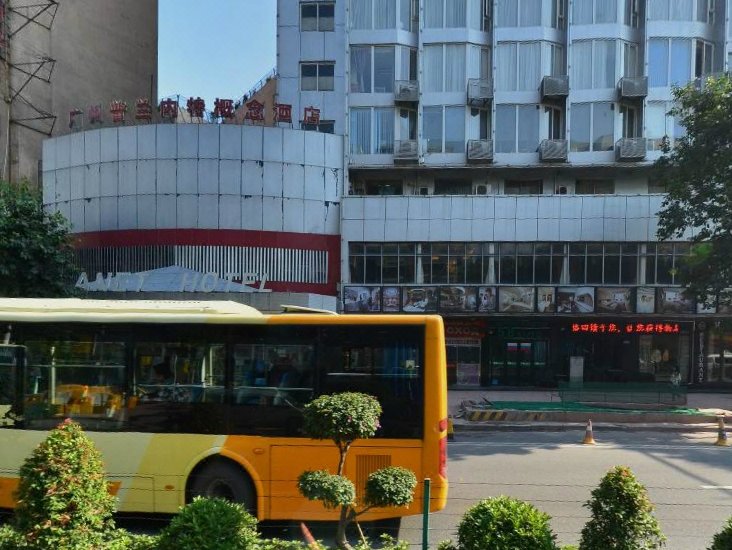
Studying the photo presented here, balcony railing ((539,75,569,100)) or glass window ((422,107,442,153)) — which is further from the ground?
balcony railing ((539,75,569,100))

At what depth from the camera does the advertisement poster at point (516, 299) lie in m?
23.8

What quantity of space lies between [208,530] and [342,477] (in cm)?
115

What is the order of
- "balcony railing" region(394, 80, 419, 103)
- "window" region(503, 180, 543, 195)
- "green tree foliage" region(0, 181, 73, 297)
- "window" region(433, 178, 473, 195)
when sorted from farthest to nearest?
1. "window" region(433, 178, 473, 195)
2. "window" region(503, 180, 543, 195)
3. "balcony railing" region(394, 80, 419, 103)
4. "green tree foliage" region(0, 181, 73, 297)

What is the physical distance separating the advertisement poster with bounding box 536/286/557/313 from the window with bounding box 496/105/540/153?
6.64 meters

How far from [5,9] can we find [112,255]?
14838 mm

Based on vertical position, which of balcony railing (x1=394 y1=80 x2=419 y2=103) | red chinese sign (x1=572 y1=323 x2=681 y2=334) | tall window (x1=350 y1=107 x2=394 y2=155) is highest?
balcony railing (x1=394 y1=80 x2=419 y2=103)

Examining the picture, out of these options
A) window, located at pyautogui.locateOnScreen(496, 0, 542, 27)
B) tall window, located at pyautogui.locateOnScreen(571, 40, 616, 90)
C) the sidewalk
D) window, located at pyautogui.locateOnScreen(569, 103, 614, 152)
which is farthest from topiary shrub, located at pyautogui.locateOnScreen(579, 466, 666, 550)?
window, located at pyautogui.locateOnScreen(496, 0, 542, 27)

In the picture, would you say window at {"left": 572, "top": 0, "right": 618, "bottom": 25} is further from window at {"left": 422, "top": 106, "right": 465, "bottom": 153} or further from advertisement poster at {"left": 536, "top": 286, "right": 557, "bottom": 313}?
advertisement poster at {"left": 536, "top": 286, "right": 557, "bottom": 313}

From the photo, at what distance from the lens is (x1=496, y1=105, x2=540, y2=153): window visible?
2564 cm

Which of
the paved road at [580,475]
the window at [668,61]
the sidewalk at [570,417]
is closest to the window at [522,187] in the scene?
the window at [668,61]

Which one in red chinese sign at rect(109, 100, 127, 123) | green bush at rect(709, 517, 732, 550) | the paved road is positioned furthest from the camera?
red chinese sign at rect(109, 100, 127, 123)

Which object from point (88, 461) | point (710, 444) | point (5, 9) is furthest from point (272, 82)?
point (88, 461)

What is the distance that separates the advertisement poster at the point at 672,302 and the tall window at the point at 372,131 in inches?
529

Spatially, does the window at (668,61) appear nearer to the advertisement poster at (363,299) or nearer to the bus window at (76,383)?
the advertisement poster at (363,299)
